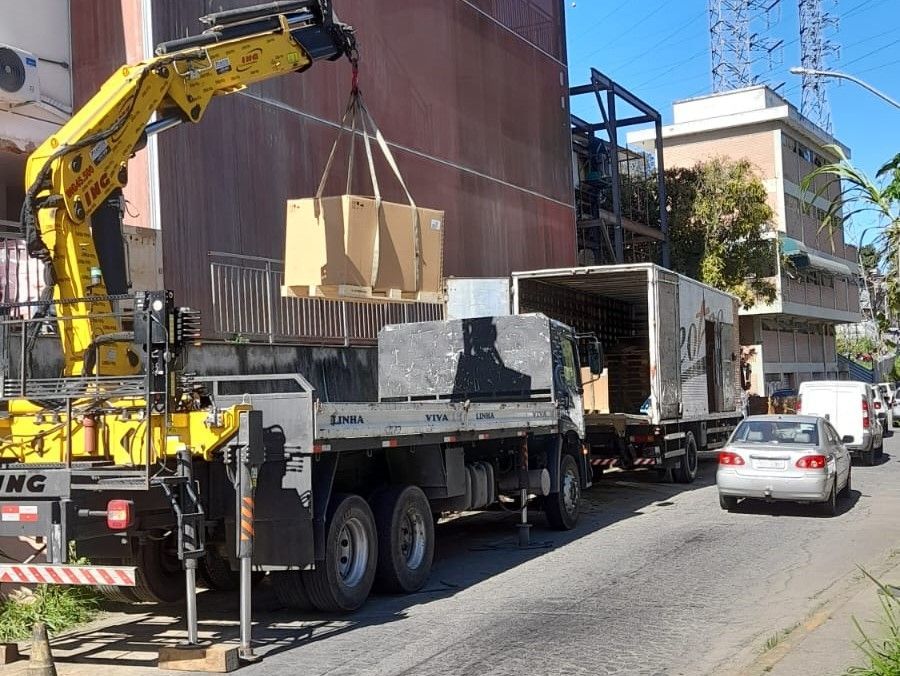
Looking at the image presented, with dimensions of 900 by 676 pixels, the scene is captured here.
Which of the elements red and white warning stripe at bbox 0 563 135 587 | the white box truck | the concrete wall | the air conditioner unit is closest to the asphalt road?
red and white warning stripe at bbox 0 563 135 587

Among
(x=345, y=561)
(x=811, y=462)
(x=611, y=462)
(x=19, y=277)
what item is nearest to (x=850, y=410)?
(x=611, y=462)

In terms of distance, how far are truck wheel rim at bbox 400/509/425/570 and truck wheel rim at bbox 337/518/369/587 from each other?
692 mm

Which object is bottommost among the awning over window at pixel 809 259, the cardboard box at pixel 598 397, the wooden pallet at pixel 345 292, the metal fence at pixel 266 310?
the cardboard box at pixel 598 397

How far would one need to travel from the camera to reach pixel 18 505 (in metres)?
7.20

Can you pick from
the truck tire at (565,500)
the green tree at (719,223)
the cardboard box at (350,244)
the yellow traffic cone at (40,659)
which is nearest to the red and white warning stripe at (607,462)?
the truck tire at (565,500)

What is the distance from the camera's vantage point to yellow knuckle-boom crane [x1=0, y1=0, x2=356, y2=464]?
745 centimetres

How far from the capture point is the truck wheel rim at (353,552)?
28.9ft

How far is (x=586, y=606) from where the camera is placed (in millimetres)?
8758

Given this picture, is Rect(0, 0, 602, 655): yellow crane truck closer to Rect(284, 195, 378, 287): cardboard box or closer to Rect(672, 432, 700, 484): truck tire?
Rect(284, 195, 378, 287): cardboard box

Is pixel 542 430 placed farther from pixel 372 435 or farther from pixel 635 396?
pixel 635 396

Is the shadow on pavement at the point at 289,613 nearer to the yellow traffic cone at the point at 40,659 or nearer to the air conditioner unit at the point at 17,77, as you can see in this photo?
the yellow traffic cone at the point at 40,659

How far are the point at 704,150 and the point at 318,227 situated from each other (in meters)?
39.9

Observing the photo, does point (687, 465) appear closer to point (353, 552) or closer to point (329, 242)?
point (329, 242)

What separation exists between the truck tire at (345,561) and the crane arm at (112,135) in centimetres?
229
